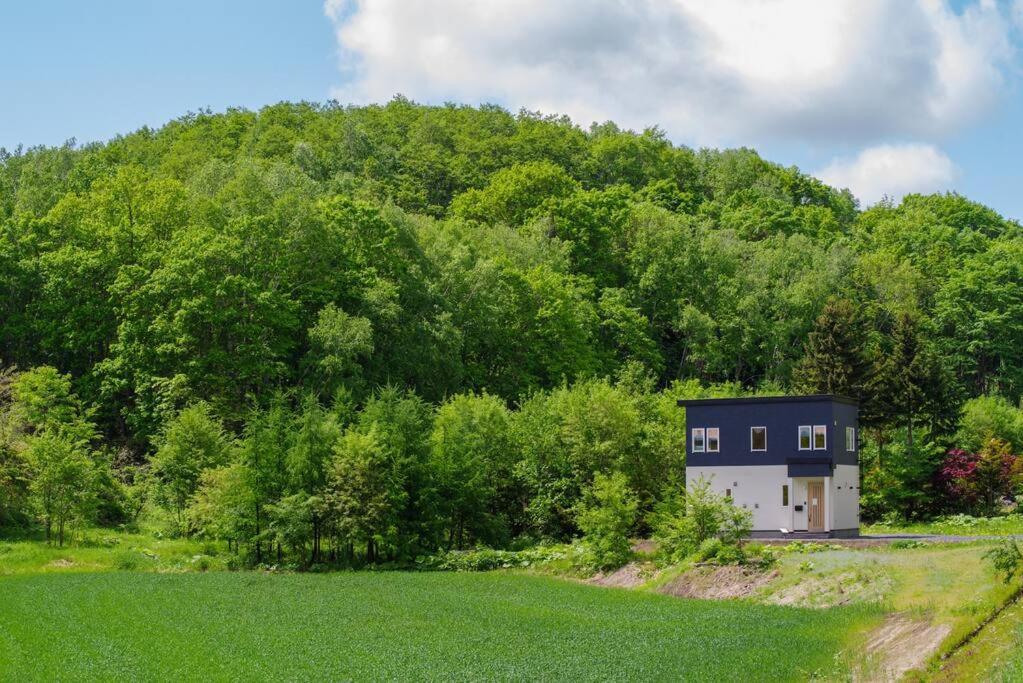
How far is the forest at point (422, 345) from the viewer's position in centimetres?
5994

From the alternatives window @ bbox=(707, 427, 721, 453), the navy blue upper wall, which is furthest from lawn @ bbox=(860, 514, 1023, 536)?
window @ bbox=(707, 427, 721, 453)

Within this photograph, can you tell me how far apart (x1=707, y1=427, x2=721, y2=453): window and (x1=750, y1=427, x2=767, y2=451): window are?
175 cm

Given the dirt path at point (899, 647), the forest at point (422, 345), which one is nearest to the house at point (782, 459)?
the forest at point (422, 345)

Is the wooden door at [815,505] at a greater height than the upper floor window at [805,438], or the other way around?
the upper floor window at [805,438]

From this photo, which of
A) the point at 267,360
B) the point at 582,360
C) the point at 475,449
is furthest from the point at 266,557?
the point at 582,360

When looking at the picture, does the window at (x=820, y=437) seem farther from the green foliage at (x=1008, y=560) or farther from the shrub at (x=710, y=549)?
the green foliage at (x=1008, y=560)

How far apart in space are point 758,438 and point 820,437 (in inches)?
116

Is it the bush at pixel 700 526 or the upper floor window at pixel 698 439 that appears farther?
the upper floor window at pixel 698 439

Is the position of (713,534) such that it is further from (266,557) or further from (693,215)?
(693,215)

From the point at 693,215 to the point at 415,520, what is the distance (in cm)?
7829

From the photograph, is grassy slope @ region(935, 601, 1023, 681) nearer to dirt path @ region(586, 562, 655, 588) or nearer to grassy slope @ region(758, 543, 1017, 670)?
grassy slope @ region(758, 543, 1017, 670)

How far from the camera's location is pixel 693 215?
5157 inches

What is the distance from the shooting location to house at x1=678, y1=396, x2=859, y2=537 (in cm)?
5594

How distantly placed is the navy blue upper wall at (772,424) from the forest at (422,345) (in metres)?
3.90
